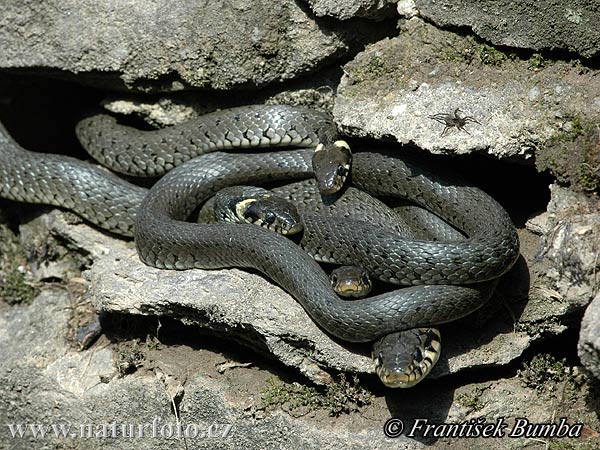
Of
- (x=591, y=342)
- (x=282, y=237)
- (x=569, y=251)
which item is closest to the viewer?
(x=591, y=342)

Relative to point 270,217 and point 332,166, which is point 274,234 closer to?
point 270,217

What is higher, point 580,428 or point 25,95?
point 25,95

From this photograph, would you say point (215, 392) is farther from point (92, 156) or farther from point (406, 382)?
point (92, 156)

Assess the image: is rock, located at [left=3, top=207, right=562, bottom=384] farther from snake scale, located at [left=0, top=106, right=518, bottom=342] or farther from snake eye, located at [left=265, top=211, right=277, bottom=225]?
snake eye, located at [left=265, top=211, right=277, bottom=225]

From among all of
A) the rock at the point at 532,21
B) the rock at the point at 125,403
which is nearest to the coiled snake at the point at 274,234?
the rock at the point at 125,403

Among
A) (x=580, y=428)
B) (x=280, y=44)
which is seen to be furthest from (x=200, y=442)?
(x=280, y=44)

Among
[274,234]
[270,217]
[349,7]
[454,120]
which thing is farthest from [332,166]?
[349,7]

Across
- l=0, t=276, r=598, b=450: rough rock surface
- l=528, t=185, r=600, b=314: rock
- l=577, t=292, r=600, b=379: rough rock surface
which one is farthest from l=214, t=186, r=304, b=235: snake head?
l=577, t=292, r=600, b=379: rough rock surface
